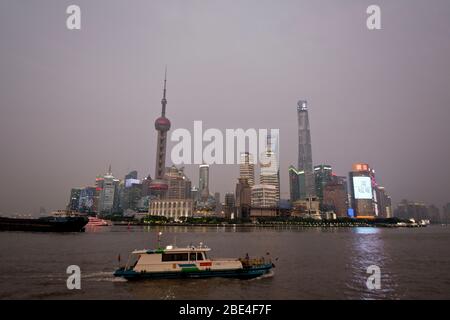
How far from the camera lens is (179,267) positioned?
32188 mm

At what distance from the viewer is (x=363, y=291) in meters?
29.2

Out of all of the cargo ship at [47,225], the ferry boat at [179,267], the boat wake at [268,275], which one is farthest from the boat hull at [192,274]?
the cargo ship at [47,225]

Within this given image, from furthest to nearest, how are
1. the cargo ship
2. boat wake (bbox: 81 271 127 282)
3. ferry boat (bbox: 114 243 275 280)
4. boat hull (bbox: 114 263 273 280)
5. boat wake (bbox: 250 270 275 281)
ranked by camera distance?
1. the cargo ship
2. boat wake (bbox: 250 270 275 281)
3. boat wake (bbox: 81 271 127 282)
4. ferry boat (bbox: 114 243 275 280)
5. boat hull (bbox: 114 263 273 280)

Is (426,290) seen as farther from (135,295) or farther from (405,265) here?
(135,295)

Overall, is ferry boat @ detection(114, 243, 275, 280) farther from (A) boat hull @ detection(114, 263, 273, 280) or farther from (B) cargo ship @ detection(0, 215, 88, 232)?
(B) cargo ship @ detection(0, 215, 88, 232)

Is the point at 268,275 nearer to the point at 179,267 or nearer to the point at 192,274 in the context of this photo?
the point at 192,274

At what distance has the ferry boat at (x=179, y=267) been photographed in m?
31.9

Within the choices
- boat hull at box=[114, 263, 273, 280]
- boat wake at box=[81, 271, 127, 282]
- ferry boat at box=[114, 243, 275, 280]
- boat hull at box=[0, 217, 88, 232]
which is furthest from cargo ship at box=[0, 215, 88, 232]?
boat hull at box=[114, 263, 273, 280]

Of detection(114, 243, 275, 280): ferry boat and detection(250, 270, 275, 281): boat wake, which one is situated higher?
detection(114, 243, 275, 280): ferry boat

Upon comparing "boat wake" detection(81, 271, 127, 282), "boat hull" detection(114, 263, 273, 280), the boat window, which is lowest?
"boat wake" detection(81, 271, 127, 282)

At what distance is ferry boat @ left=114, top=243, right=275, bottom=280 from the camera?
3192 centimetres
